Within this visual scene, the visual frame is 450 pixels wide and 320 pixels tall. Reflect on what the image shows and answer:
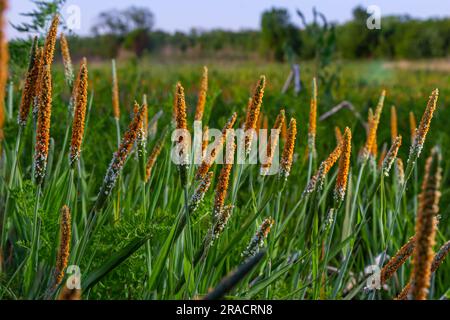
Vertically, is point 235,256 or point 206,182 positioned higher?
point 206,182

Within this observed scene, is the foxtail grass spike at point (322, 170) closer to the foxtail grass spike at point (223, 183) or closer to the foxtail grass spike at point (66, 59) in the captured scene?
the foxtail grass spike at point (223, 183)

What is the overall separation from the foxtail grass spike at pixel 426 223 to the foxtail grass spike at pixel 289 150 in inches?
15.1

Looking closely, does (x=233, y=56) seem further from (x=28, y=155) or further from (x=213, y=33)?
(x=28, y=155)

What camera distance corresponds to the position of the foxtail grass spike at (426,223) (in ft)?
1.58

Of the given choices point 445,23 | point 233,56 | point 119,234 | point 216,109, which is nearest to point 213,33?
point 233,56

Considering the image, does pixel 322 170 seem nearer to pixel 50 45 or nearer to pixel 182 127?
→ pixel 182 127

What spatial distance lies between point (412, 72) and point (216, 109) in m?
8.92

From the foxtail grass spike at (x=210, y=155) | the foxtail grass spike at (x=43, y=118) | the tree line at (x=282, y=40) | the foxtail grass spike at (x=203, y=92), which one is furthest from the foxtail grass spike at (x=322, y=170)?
the tree line at (x=282, y=40)

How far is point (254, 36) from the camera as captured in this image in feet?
37.8

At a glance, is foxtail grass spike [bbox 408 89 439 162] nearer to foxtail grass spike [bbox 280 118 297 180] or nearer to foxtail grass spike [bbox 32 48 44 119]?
foxtail grass spike [bbox 280 118 297 180]

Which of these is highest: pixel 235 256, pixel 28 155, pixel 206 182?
pixel 206 182

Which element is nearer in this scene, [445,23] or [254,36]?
[254,36]

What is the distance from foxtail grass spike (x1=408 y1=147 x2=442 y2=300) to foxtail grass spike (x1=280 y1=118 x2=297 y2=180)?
0.38 m

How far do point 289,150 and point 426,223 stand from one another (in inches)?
17.4
